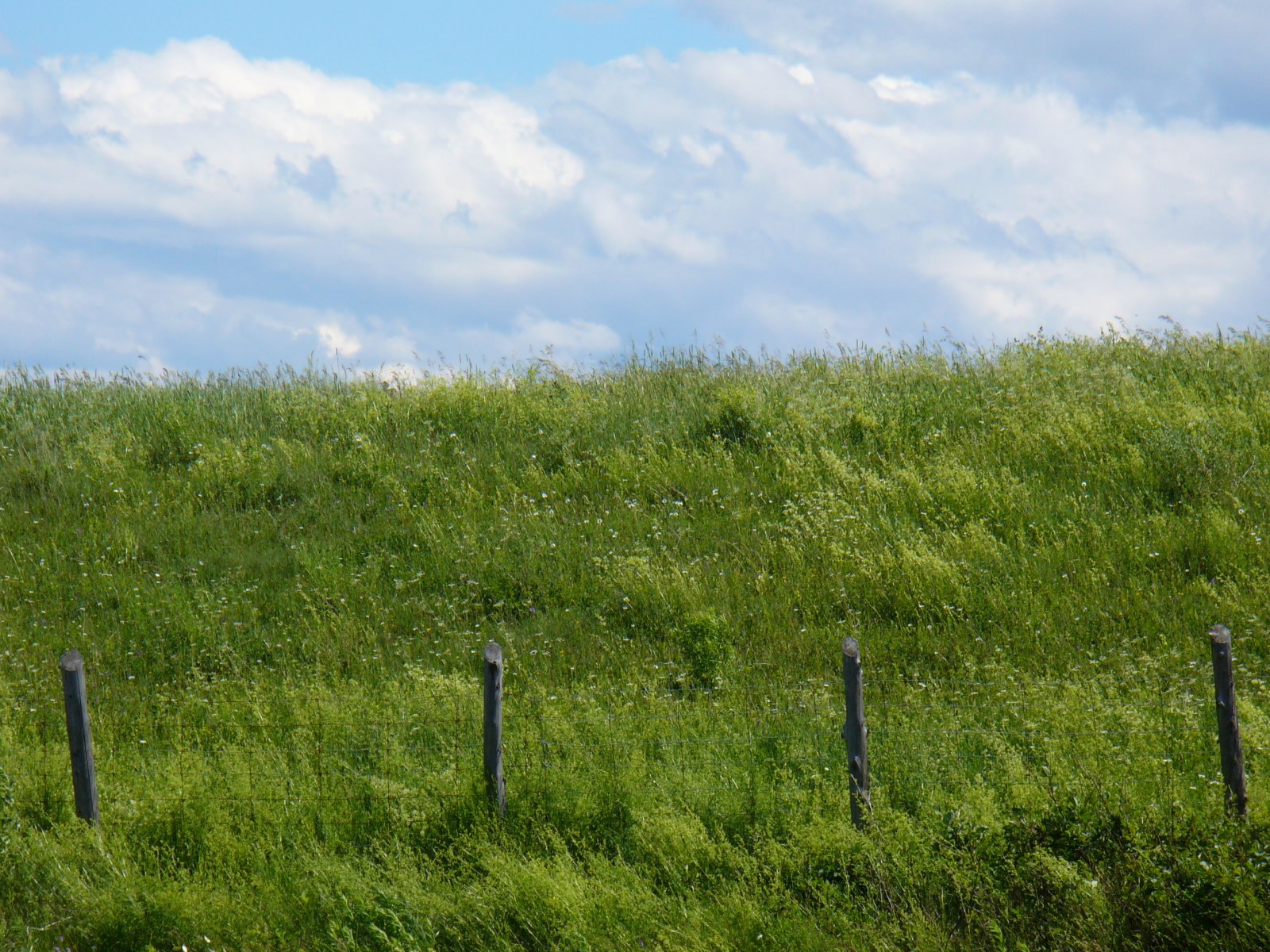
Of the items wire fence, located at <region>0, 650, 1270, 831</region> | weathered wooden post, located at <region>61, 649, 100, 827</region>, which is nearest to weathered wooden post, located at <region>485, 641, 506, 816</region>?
wire fence, located at <region>0, 650, 1270, 831</region>

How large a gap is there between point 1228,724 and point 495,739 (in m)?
4.46

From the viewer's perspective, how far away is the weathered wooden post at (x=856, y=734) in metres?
6.55

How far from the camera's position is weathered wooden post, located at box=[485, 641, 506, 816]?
276 inches

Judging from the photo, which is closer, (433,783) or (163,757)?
(433,783)

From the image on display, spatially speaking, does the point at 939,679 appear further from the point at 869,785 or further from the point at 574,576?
the point at 574,576

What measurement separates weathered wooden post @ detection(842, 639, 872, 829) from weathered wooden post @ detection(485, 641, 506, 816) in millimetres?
2184

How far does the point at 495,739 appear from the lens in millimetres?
7051

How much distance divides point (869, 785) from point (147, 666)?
7.52 m

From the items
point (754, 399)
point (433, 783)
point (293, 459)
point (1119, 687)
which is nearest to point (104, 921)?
point (433, 783)

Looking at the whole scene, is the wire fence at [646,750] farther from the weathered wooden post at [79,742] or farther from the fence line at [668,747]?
the weathered wooden post at [79,742]

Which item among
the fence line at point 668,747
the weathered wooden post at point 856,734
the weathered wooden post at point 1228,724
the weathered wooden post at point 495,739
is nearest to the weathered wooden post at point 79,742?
the fence line at point 668,747

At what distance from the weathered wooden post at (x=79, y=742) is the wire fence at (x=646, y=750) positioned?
0.18 metres

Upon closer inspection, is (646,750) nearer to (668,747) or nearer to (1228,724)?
(668,747)

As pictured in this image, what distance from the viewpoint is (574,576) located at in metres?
11.9
